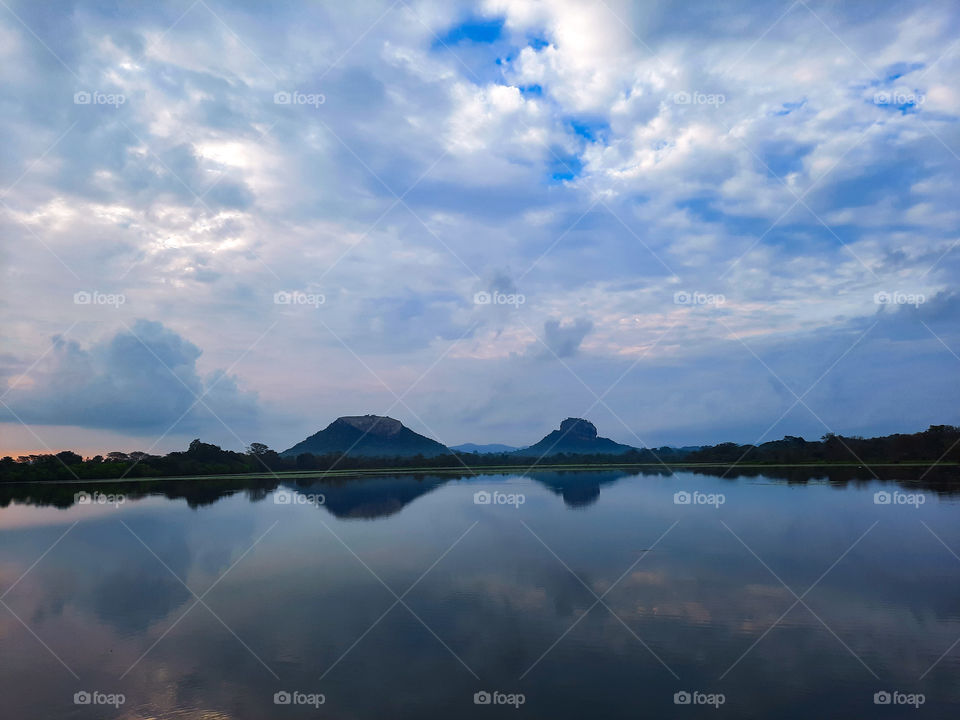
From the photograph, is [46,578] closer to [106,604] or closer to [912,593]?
[106,604]

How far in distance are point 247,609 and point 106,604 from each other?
481cm

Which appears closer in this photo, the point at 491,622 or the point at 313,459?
the point at 491,622

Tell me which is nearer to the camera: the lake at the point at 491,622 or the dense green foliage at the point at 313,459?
the lake at the point at 491,622

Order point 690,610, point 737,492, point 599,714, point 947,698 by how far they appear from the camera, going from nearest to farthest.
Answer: point 599,714 → point 947,698 → point 690,610 → point 737,492

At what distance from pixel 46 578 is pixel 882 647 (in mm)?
25839

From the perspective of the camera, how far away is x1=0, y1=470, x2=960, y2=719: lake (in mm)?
9422

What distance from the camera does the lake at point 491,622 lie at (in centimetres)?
942

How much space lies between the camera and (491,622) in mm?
13125

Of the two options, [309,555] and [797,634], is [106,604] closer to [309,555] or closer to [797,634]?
[309,555]

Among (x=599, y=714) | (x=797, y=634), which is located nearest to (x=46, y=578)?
(x=599, y=714)

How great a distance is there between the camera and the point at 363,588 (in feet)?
54.8

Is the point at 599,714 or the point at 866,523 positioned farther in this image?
the point at 866,523

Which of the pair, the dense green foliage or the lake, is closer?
the lake

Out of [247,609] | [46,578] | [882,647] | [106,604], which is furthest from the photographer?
[46,578]
